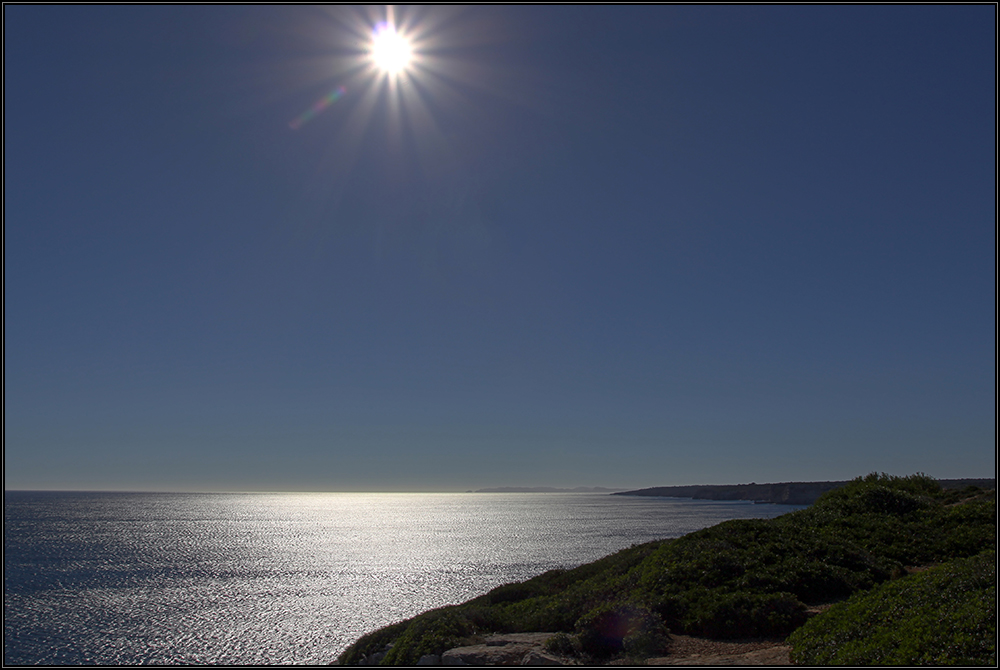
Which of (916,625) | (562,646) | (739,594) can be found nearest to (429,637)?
(562,646)

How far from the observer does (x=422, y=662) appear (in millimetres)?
16688

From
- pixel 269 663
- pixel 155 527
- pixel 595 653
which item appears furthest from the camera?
pixel 155 527

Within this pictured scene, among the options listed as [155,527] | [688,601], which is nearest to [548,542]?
[688,601]

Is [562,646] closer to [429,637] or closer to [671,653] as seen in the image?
[671,653]

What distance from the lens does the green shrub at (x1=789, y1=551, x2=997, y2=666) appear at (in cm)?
1191

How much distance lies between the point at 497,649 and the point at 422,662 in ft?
7.45

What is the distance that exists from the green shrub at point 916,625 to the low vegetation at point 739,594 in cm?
6

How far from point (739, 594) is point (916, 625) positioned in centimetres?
589

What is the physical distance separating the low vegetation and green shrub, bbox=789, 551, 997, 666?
0.06 metres

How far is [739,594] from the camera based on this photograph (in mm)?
18578

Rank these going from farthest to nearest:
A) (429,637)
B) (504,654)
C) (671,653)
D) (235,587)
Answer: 1. (235,587)
2. (429,637)
3. (671,653)
4. (504,654)

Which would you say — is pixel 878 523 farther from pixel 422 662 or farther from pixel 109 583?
pixel 109 583

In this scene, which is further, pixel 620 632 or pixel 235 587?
pixel 235 587

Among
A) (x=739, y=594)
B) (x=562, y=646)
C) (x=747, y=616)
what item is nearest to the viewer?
(x=562, y=646)
